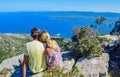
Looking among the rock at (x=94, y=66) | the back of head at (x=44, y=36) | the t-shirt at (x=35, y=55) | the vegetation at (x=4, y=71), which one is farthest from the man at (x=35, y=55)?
the vegetation at (x=4, y=71)

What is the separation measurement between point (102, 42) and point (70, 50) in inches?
83.7

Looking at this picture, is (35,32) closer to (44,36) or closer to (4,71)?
(44,36)

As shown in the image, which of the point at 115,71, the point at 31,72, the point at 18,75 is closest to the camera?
the point at 31,72

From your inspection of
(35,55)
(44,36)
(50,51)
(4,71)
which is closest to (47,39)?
(44,36)

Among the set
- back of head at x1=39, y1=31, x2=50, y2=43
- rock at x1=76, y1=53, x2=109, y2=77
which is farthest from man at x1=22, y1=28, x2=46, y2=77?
rock at x1=76, y1=53, x2=109, y2=77

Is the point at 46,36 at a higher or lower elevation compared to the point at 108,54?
higher

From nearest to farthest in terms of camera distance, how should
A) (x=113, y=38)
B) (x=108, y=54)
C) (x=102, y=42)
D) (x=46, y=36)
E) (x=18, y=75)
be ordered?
(x=46, y=36) → (x=18, y=75) → (x=108, y=54) → (x=102, y=42) → (x=113, y=38)

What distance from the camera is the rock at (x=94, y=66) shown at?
520 inches

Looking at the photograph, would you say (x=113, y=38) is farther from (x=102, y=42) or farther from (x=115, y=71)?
(x=115, y=71)

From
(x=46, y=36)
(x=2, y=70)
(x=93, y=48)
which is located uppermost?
(x=46, y=36)

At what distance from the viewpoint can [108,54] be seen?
15.3 metres

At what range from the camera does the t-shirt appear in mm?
10641

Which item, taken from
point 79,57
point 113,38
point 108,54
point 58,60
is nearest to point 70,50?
point 79,57

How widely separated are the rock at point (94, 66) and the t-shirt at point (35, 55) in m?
2.70
